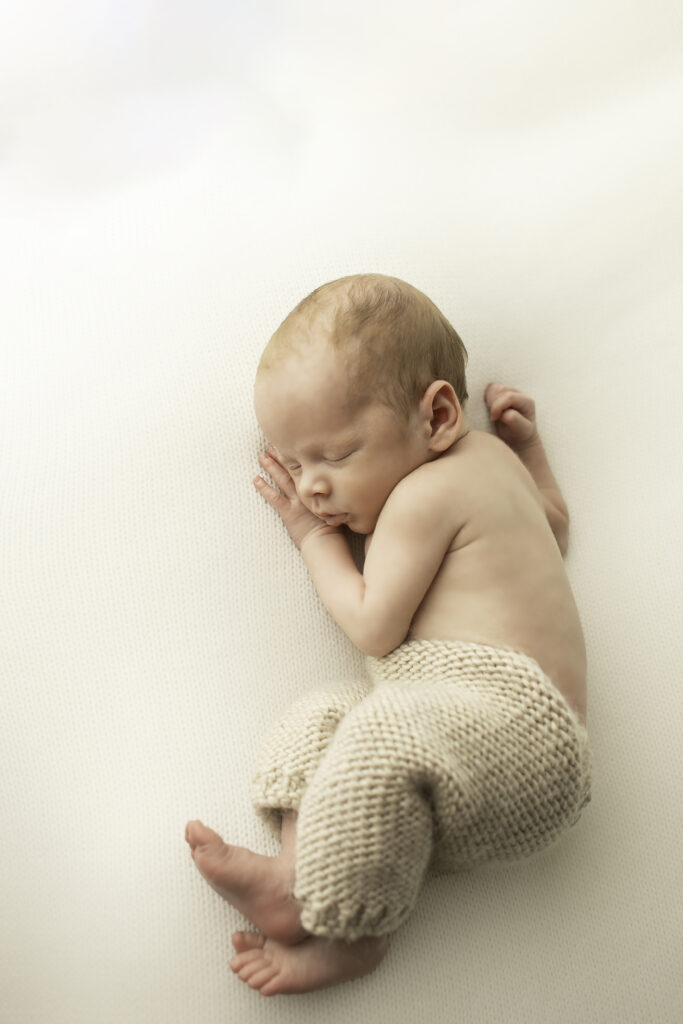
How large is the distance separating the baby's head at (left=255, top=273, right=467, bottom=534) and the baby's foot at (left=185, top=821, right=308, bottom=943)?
463 millimetres

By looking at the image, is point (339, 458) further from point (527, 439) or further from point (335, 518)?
point (527, 439)

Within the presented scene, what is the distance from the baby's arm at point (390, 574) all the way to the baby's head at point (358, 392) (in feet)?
0.18

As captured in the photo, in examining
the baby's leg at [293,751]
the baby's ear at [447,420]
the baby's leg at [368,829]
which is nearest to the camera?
the baby's leg at [368,829]

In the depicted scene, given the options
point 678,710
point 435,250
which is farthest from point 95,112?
point 678,710

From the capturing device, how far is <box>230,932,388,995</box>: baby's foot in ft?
3.44

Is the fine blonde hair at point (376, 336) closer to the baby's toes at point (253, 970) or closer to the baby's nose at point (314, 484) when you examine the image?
the baby's nose at point (314, 484)

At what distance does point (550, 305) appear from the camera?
56.1 inches

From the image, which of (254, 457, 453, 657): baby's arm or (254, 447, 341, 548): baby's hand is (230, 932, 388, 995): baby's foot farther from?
(254, 447, 341, 548): baby's hand

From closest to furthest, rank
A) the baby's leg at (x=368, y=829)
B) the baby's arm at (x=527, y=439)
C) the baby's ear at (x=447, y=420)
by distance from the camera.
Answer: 1. the baby's leg at (x=368, y=829)
2. the baby's ear at (x=447, y=420)
3. the baby's arm at (x=527, y=439)

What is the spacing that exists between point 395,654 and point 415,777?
218mm

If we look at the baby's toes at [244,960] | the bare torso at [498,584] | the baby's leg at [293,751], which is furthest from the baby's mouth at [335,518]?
the baby's toes at [244,960]

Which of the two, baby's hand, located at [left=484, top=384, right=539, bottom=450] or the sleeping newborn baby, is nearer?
the sleeping newborn baby

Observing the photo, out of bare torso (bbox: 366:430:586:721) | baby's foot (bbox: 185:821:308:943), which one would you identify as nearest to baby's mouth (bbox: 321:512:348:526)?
bare torso (bbox: 366:430:586:721)

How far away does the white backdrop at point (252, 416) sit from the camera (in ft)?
3.63
